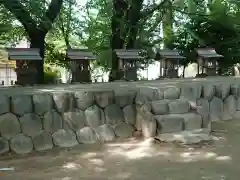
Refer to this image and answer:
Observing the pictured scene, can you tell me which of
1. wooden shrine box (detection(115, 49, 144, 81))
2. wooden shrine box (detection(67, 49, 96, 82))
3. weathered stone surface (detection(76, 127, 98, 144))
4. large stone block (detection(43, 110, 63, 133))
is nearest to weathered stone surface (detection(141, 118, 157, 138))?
weathered stone surface (detection(76, 127, 98, 144))

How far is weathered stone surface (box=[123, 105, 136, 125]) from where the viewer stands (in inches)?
175

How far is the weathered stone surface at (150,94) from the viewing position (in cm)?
452

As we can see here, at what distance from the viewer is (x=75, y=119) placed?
13.4 ft

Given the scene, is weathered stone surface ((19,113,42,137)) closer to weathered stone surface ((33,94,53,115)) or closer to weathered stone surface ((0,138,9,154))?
weathered stone surface ((33,94,53,115))

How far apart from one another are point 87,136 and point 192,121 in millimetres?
1481

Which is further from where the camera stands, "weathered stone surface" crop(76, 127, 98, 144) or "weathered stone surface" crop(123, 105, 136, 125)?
"weathered stone surface" crop(123, 105, 136, 125)

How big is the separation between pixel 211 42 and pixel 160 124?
578cm

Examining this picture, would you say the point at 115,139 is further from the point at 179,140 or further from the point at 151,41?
the point at 151,41

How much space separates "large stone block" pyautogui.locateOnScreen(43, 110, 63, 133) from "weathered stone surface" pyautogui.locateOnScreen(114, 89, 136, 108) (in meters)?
0.87

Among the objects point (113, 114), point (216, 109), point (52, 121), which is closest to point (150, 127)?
point (113, 114)

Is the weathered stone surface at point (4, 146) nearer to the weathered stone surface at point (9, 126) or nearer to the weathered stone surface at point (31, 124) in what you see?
the weathered stone surface at point (9, 126)

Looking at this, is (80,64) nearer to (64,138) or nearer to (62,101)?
(62,101)

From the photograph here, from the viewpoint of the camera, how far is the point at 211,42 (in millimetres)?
9266

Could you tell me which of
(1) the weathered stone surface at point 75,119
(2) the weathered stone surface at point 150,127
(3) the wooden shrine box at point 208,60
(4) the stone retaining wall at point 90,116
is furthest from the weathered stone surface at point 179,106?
(3) the wooden shrine box at point 208,60
